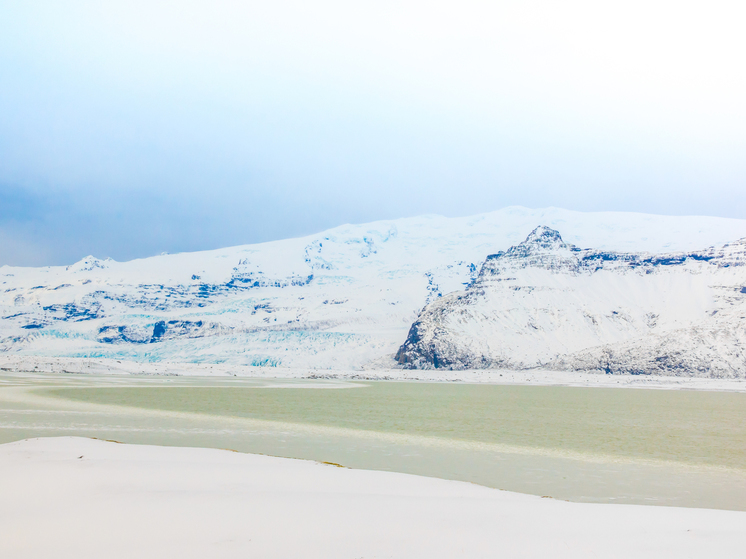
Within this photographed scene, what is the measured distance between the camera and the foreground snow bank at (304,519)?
23.4 feet

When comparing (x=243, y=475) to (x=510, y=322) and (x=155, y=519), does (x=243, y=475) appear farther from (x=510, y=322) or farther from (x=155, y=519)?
(x=510, y=322)

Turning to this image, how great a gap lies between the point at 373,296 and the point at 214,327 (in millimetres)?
50955

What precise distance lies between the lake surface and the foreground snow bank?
3001 mm

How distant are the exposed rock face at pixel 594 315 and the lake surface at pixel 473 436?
131 ft

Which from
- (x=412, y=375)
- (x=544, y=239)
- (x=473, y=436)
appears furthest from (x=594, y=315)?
(x=473, y=436)

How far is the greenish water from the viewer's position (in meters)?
Answer: 20.5

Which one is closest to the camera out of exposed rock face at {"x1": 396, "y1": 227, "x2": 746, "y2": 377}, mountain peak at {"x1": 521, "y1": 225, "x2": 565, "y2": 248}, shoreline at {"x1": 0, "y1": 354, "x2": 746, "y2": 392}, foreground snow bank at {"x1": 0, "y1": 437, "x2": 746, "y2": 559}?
foreground snow bank at {"x1": 0, "y1": 437, "x2": 746, "y2": 559}

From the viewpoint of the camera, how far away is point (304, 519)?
8.35m

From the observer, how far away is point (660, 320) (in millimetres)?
91125

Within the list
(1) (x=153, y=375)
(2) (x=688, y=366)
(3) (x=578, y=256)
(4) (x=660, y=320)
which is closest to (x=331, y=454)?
(1) (x=153, y=375)

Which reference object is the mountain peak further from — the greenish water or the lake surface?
the lake surface

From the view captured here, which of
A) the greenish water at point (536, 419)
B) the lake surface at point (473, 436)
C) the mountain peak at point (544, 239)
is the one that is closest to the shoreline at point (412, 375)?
the greenish water at point (536, 419)

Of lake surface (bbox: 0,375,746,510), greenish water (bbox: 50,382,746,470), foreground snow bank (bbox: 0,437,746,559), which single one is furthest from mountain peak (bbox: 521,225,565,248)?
foreground snow bank (bbox: 0,437,746,559)

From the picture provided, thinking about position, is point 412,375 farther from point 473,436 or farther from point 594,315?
point 473,436
